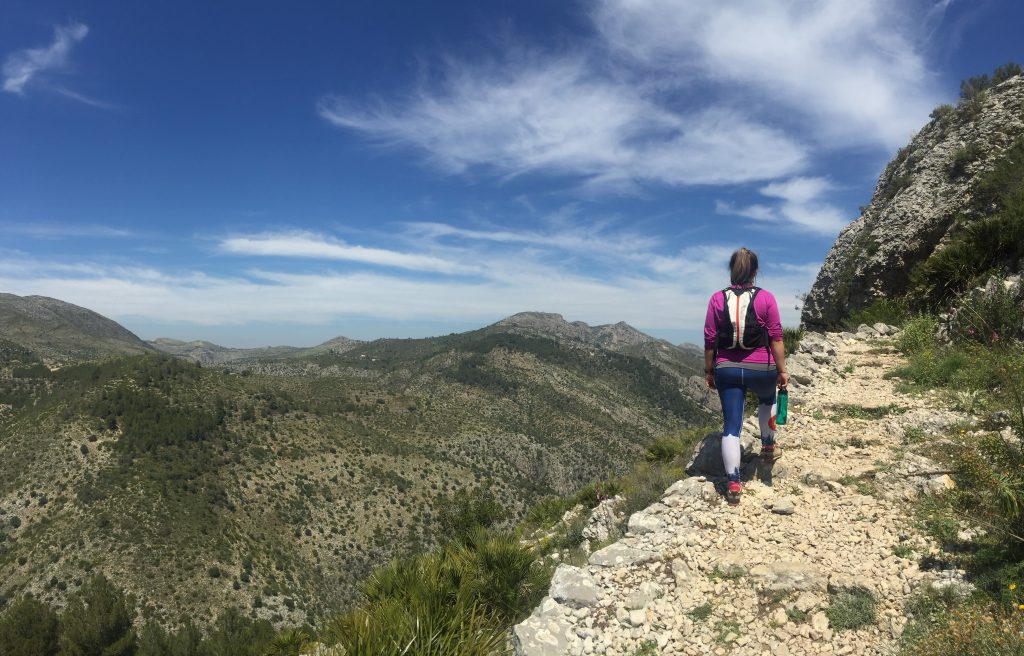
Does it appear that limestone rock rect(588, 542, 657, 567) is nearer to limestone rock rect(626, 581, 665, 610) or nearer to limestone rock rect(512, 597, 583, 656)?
limestone rock rect(626, 581, 665, 610)

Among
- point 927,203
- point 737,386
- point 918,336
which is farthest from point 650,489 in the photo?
point 927,203

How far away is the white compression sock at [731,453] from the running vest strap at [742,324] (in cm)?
103

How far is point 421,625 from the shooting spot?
3.53 meters

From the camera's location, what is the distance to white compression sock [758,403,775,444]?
5.38 m

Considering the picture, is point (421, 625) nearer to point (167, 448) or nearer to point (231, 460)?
point (231, 460)

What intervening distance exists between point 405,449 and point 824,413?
73.5 meters

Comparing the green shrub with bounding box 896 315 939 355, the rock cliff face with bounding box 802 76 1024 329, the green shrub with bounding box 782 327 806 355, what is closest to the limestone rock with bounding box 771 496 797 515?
the green shrub with bounding box 782 327 806 355

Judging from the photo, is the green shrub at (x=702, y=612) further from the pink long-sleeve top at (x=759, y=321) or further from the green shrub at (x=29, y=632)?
the green shrub at (x=29, y=632)

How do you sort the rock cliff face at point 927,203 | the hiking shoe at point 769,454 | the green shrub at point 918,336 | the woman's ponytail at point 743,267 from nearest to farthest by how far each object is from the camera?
1. the woman's ponytail at point 743,267
2. the hiking shoe at point 769,454
3. the green shrub at point 918,336
4. the rock cliff face at point 927,203

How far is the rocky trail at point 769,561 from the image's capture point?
357 cm

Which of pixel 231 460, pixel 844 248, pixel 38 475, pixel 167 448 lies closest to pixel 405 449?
pixel 231 460

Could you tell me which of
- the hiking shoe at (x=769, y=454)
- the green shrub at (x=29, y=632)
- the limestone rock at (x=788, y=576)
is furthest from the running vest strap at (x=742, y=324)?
the green shrub at (x=29, y=632)

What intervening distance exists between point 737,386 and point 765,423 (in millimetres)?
856

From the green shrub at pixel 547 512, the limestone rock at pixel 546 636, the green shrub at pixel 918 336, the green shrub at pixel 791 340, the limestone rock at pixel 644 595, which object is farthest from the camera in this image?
the green shrub at pixel 547 512
